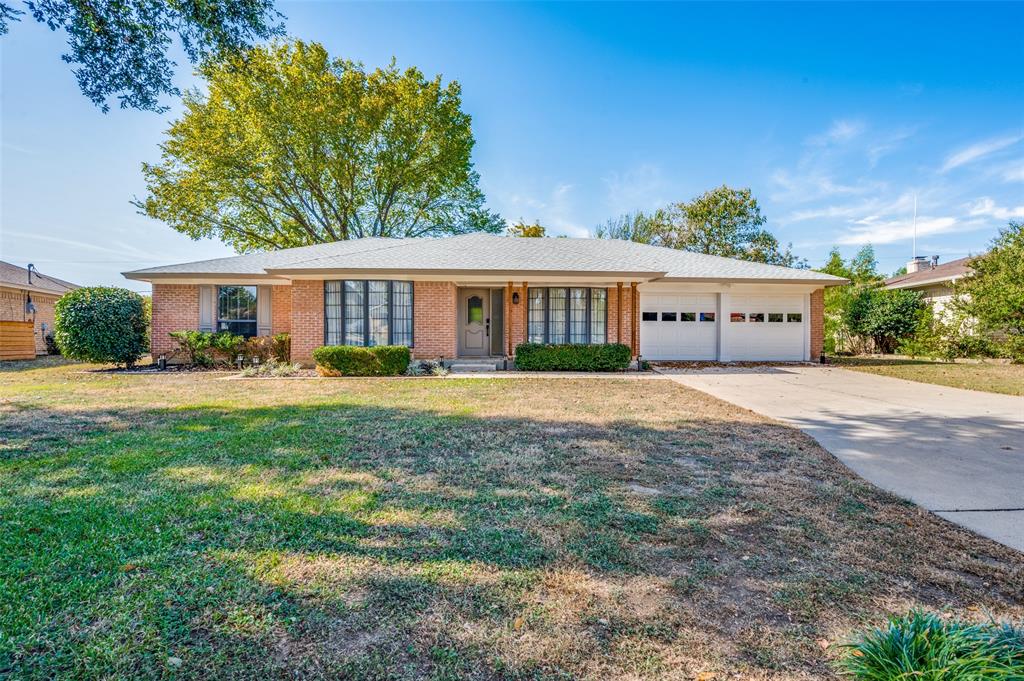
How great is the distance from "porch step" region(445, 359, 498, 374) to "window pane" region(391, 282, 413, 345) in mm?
1644

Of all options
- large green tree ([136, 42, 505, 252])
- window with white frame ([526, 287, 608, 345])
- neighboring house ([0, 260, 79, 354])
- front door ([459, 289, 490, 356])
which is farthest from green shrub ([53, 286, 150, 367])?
window with white frame ([526, 287, 608, 345])

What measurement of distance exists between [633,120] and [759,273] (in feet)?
26.5

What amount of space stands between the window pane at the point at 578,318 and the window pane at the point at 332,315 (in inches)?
289

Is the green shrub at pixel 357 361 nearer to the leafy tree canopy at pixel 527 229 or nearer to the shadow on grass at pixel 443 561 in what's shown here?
the shadow on grass at pixel 443 561

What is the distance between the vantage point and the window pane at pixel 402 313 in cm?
1389

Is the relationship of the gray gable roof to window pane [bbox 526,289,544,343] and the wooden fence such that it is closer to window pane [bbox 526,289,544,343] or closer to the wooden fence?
window pane [bbox 526,289,544,343]

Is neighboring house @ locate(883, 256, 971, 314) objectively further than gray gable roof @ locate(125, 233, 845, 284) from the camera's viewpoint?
Yes

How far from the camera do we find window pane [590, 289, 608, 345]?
49.3 ft

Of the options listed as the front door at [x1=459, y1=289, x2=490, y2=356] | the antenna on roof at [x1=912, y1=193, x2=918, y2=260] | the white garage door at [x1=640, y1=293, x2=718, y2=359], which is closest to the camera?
the front door at [x1=459, y1=289, x2=490, y2=356]

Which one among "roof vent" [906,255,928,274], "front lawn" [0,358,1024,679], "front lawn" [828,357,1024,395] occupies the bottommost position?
"front lawn" [0,358,1024,679]

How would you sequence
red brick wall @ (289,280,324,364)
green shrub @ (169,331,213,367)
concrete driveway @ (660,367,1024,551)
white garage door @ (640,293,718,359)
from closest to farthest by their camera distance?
concrete driveway @ (660,367,1024,551) → red brick wall @ (289,280,324,364) → green shrub @ (169,331,213,367) → white garage door @ (640,293,718,359)

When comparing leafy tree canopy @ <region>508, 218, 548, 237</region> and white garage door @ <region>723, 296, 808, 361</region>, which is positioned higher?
leafy tree canopy @ <region>508, 218, 548, 237</region>

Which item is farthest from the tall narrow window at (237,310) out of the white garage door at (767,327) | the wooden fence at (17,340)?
the white garage door at (767,327)

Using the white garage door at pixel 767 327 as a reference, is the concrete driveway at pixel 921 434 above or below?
below
